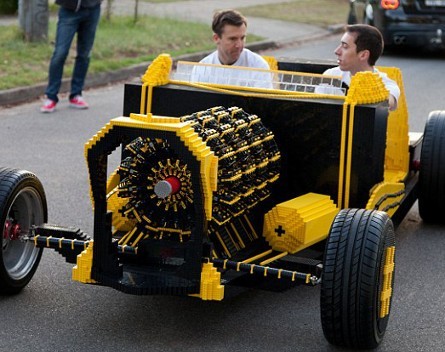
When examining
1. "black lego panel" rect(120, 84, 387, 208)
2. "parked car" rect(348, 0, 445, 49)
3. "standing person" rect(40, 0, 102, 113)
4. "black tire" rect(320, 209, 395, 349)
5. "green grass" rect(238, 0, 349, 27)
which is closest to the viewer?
"black tire" rect(320, 209, 395, 349)

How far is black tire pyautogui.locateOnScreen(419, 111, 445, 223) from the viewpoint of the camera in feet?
22.4

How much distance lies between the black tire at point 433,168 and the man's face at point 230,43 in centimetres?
136

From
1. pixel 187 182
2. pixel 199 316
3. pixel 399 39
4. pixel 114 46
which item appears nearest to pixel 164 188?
pixel 187 182

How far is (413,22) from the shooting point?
1521cm

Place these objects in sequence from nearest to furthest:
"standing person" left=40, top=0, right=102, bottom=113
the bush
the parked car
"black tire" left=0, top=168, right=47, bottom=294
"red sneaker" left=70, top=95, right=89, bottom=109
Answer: "black tire" left=0, top=168, right=47, bottom=294, "standing person" left=40, top=0, right=102, bottom=113, "red sneaker" left=70, top=95, right=89, bottom=109, the parked car, the bush

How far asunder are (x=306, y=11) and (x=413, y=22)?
5726mm

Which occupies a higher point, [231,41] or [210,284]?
[231,41]

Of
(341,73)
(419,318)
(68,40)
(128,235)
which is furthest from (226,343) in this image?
(68,40)

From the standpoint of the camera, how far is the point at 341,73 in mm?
6703

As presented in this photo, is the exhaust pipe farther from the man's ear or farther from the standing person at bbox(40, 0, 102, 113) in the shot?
the man's ear

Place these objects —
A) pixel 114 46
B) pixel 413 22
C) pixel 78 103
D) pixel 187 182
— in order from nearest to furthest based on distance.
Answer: pixel 187 182 < pixel 78 103 < pixel 114 46 < pixel 413 22

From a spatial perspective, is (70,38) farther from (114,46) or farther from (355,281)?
(355,281)

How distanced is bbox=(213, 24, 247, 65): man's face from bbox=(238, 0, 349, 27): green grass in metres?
12.2

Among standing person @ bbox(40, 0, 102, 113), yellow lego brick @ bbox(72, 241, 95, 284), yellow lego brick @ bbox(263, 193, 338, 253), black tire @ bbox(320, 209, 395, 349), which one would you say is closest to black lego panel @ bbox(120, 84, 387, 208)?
yellow lego brick @ bbox(263, 193, 338, 253)
